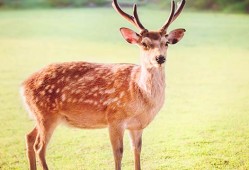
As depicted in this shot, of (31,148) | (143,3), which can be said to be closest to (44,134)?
(31,148)

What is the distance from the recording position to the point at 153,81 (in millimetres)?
2865

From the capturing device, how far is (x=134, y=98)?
9.47 feet

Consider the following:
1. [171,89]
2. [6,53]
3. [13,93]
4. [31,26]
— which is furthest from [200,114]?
[31,26]

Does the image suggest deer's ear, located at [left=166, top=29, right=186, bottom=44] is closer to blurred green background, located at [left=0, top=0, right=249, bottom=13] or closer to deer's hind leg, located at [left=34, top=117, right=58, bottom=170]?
deer's hind leg, located at [left=34, top=117, right=58, bottom=170]

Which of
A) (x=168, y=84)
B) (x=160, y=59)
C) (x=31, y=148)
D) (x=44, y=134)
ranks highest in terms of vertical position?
(x=160, y=59)

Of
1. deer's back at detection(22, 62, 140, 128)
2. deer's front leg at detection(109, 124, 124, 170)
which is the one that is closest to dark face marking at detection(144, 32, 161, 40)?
deer's back at detection(22, 62, 140, 128)

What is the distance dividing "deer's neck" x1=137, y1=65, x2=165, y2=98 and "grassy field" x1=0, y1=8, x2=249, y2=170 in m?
0.59


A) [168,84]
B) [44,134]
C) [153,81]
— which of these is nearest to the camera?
[153,81]

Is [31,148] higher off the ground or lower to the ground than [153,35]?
lower

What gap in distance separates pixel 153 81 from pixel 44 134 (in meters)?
0.70

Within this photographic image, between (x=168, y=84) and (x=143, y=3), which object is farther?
(x=143, y=3)

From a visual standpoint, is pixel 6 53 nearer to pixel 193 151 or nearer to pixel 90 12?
pixel 90 12

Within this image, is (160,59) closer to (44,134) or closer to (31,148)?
(44,134)

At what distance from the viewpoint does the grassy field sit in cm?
340
